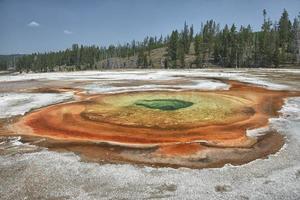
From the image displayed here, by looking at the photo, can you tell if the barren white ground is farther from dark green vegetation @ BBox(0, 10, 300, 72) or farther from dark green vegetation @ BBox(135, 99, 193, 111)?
dark green vegetation @ BBox(0, 10, 300, 72)

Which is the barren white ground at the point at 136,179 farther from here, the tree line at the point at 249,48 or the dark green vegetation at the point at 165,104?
the tree line at the point at 249,48

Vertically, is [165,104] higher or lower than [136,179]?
higher

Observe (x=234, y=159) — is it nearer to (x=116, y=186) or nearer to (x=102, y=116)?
(x=116, y=186)

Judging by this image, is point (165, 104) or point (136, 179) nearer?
point (136, 179)

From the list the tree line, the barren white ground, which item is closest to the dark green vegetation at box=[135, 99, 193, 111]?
the barren white ground

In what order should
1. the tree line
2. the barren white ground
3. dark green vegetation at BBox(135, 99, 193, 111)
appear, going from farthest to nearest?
the tree line < dark green vegetation at BBox(135, 99, 193, 111) < the barren white ground

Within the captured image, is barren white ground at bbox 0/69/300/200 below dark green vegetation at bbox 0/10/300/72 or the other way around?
below

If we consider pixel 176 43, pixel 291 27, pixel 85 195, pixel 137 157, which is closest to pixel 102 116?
pixel 137 157

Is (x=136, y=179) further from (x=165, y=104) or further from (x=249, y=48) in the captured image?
(x=249, y=48)

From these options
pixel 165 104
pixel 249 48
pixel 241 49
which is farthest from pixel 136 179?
pixel 249 48
